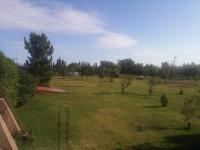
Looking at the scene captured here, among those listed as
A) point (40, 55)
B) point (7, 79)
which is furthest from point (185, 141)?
point (40, 55)

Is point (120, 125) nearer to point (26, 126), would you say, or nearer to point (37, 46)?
point (26, 126)

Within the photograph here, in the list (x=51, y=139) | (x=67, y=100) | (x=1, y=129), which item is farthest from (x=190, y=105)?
(x=1, y=129)

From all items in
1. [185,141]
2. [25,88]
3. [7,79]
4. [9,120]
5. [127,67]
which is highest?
[127,67]

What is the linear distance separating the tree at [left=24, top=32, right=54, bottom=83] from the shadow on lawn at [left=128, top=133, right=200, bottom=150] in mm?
24636

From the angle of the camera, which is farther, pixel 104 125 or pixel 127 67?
pixel 127 67

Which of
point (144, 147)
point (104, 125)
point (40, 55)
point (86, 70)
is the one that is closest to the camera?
point (144, 147)

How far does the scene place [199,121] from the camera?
113 feet

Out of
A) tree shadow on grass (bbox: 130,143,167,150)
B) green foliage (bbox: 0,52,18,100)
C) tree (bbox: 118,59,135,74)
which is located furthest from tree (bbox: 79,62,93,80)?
tree shadow on grass (bbox: 130,143,167,150)

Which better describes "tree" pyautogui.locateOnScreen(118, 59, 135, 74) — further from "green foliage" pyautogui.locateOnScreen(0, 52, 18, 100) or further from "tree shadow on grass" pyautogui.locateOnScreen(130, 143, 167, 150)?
"tree shadow on grass" pyautogui.locateOnScreen(130, 143, 167, 150)

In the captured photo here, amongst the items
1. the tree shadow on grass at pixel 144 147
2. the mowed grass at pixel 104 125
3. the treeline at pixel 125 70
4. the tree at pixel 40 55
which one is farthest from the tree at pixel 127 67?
the tree shadow on grass at pixel 144 147

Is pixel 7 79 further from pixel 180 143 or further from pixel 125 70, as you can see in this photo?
pixel 125 70

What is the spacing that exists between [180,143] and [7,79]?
15.7 metres

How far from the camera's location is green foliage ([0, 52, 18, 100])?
2774cm

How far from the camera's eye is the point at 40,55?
4756 cm
